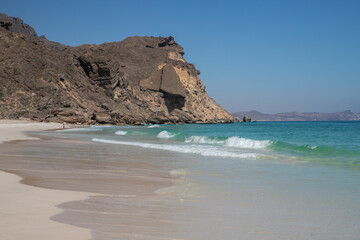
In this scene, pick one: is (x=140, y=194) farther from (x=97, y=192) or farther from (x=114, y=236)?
(x=114, y=236)

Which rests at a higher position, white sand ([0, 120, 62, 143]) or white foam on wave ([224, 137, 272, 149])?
white sand ([0, 120, 62, 143])

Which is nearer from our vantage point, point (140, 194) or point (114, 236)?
point (114, 236)

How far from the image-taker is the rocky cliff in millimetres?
56500

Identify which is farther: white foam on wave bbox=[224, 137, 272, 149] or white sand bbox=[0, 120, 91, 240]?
white foam on wave bbox=[224, 137, 272, 149]

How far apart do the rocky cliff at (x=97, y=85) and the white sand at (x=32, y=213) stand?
5094 centimetres

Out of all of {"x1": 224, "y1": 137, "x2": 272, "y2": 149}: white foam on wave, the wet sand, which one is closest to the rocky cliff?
{"x1": 224, "y1": 137, "x2": 272, "y2": 149}: white foam on wave

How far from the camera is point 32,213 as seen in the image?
3666mm

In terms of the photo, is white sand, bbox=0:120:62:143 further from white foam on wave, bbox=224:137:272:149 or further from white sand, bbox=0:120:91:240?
white sand, bbox=0:120:91:240

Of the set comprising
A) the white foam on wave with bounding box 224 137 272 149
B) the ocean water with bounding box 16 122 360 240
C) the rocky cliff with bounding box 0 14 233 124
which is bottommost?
the white foam on wave with bounding box 224 137 272 149

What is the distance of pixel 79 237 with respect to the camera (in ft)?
9.76

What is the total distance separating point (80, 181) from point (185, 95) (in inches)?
3538

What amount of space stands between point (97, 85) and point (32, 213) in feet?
250

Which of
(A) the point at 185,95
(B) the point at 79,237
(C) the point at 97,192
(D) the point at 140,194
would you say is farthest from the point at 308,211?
(A) the point at 185,95

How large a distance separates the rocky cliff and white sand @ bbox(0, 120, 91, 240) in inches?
2005
